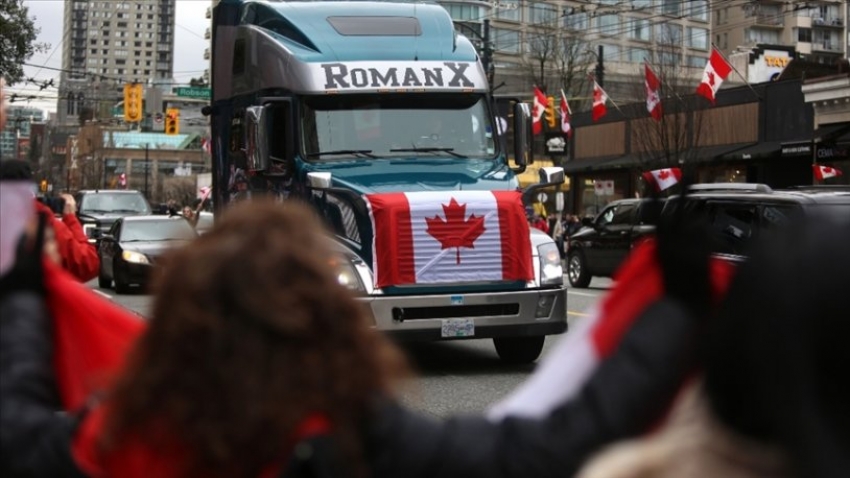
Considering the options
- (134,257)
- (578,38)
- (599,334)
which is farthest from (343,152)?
(578,38)

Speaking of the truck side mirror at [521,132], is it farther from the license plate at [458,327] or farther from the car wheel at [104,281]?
the car wheel at [104,281]

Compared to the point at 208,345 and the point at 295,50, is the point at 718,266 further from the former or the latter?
→ the point at 295,50

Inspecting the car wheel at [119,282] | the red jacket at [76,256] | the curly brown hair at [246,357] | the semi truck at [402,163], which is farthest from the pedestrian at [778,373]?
the car wheel at [119,282]

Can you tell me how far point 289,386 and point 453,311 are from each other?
865cm

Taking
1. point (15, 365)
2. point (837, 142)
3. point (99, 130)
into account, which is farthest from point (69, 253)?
point (99, 130)

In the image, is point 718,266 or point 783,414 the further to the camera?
point 718,266

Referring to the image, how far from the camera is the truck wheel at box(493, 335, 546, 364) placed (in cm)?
1162

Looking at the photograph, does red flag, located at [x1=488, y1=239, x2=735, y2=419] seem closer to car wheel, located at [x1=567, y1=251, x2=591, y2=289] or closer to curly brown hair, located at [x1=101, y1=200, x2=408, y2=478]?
curly brown hair, located at [x1=101, y1=200, x2=408, y2=478]

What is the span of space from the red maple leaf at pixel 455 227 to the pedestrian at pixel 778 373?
8.72m

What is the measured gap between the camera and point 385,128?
11508 mm

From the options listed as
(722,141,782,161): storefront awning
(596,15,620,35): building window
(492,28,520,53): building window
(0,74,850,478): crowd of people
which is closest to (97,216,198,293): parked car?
(722,141,782,161): storefront awning

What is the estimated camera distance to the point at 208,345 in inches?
77.9

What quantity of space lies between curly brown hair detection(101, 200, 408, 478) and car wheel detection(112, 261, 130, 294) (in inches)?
802

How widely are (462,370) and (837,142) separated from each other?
73.9 feet
